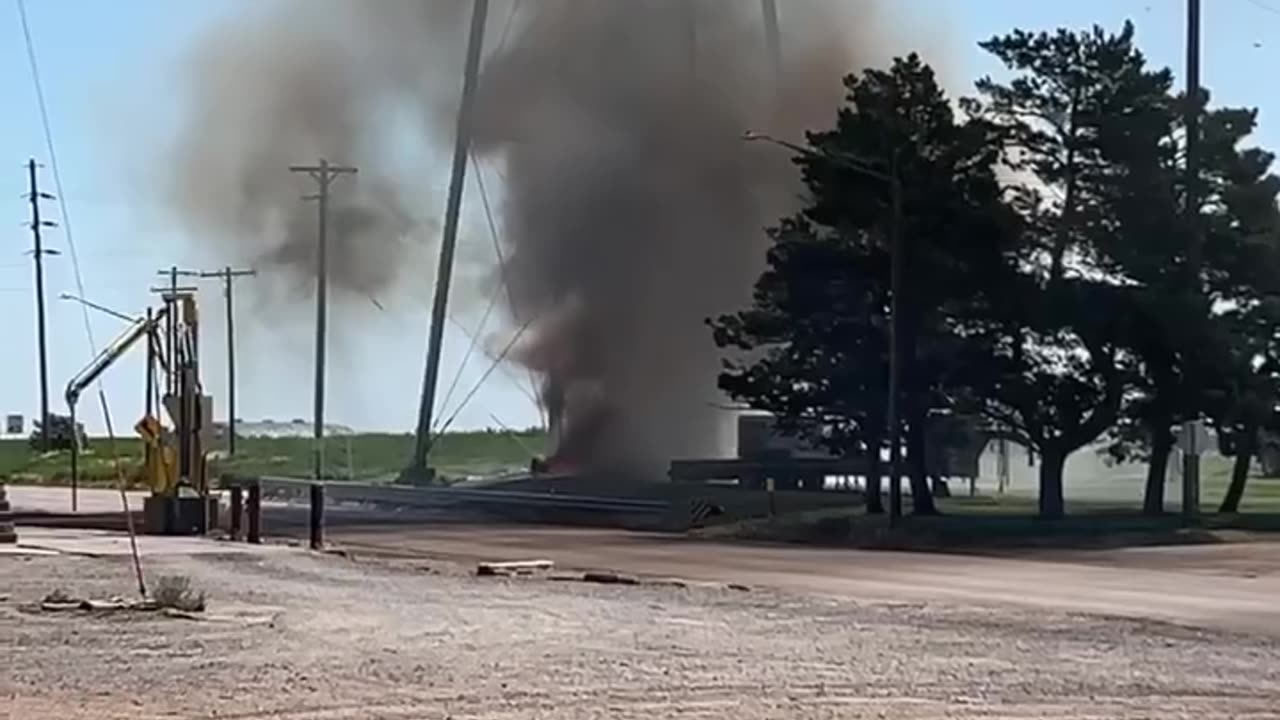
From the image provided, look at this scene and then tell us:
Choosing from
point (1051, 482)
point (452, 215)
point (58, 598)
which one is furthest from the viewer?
point (452, 215)

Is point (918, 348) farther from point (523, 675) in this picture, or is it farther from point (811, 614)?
point (523, 675)

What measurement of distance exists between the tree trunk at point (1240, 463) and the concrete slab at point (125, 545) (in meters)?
23.8

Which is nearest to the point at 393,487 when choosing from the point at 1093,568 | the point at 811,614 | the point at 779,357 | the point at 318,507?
the point at 779,357

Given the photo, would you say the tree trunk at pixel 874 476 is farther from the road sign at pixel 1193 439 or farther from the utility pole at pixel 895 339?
the road sign at pixel 1193 439

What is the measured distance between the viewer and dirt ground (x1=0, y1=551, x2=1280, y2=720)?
547 inches

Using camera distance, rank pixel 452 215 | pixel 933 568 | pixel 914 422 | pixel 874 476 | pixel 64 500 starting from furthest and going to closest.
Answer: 1. pixel 452 215
2. pixel 64 500
3. pixel 874 476
4. pixel 914 422
5. pixel 933 568

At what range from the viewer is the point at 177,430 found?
40125 mm

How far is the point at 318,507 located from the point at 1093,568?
12.4 metres

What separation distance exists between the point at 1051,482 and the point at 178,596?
31.9 m

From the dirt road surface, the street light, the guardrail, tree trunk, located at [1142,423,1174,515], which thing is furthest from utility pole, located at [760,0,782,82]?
the dirt road surface

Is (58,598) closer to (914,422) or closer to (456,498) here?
(914,422)

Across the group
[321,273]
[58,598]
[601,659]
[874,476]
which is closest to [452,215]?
[321,273]

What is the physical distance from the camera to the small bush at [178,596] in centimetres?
2167

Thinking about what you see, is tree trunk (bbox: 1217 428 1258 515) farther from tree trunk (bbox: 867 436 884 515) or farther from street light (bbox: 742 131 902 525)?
street light (bbox: 742 131 902 525)
